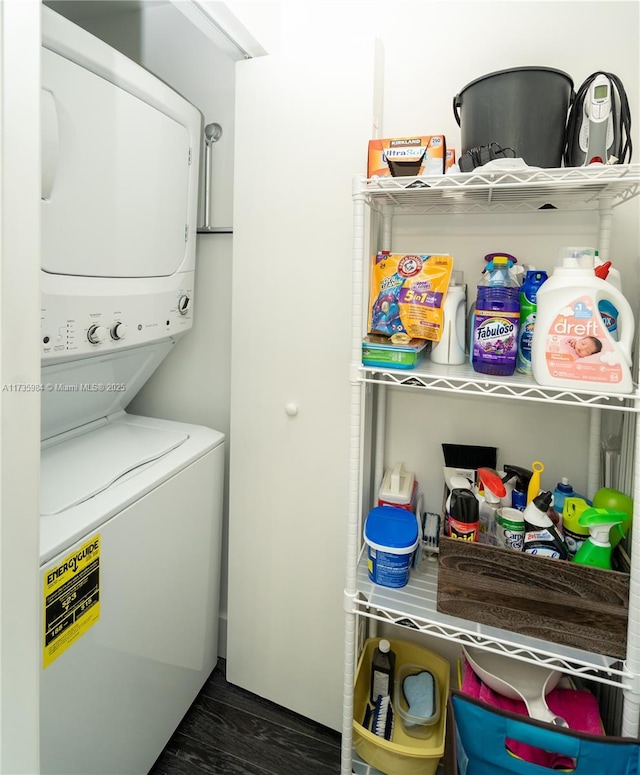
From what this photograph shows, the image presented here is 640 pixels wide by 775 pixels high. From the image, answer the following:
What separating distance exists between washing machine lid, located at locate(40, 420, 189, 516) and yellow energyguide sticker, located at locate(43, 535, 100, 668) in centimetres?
13

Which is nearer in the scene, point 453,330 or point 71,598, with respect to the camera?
point 71,598

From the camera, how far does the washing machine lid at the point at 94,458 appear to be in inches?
48.4

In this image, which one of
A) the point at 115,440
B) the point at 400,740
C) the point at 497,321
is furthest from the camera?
the point at 115,440

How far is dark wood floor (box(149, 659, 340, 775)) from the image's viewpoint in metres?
1.55

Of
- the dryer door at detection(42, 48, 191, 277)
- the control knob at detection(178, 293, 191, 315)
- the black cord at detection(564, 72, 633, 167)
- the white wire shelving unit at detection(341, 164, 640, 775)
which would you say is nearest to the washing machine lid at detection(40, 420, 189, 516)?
the control knob at detection(178, 293, 191, 315)

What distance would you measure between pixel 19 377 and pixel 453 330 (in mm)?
955

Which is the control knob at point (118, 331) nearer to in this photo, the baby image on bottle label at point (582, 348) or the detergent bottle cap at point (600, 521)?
the baby image on bottle label at point (582, 348)

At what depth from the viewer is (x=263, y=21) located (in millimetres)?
1468

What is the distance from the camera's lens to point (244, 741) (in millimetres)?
1635

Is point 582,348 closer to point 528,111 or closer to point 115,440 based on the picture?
point 528,111

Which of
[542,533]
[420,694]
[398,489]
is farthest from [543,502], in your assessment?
[420,694]

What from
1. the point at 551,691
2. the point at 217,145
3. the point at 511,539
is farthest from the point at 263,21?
the point at 551,691

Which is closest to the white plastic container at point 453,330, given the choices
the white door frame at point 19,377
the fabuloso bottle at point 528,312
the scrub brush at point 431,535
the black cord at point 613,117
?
the fabuloso bottle at point 528,312

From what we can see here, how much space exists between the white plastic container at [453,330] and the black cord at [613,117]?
0.37 meters
